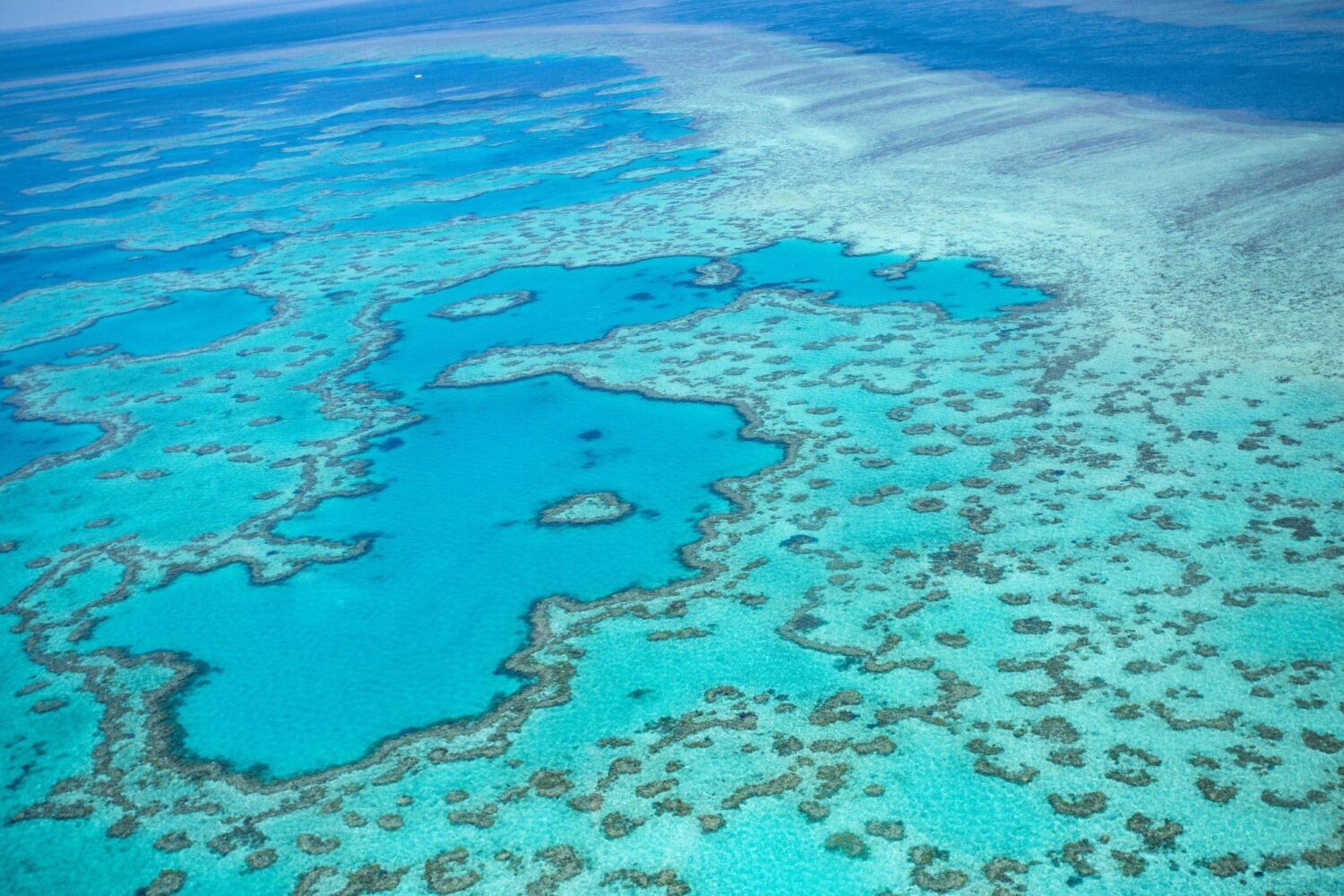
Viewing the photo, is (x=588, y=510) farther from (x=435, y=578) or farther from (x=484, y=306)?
(x=484, y=306)

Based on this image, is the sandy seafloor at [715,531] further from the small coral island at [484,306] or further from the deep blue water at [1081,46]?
the deep blue water at [1081,46]

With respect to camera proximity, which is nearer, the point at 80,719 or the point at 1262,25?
the point at 80,719

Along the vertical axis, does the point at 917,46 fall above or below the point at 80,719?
above

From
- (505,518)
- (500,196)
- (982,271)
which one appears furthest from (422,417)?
(500,196)

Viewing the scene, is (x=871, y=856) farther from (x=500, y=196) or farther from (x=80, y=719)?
(x=500, y=196)

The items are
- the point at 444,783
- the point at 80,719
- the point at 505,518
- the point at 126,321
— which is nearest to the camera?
the point at 444,783

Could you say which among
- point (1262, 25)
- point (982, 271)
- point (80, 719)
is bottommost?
point (80, 719)

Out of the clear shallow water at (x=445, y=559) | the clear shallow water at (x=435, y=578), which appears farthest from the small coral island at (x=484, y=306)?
the clear shallow water at (x=435, y=578)

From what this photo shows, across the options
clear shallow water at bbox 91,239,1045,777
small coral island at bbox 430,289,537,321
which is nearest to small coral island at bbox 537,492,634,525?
clear shallow water at bbox 91,239,1045,777
